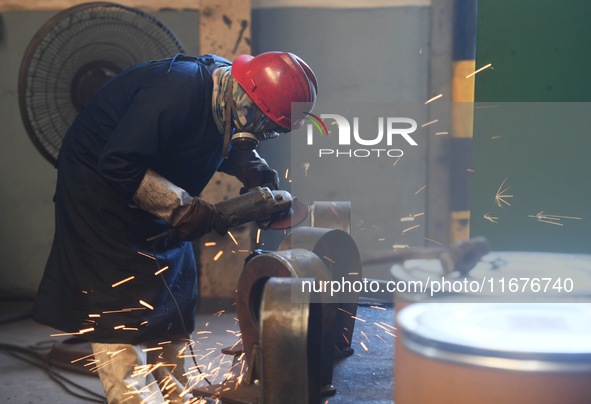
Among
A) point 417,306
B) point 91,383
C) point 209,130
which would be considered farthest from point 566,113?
point 91,383

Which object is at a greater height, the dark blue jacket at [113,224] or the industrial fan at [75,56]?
the industrial fan at [75,56]

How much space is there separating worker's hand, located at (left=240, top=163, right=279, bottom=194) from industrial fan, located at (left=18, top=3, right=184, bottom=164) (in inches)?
53.2

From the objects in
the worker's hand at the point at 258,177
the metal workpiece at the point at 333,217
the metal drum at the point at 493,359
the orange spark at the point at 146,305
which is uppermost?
the worker's hand at the point at 258,177

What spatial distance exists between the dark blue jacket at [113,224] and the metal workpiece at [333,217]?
0.50m

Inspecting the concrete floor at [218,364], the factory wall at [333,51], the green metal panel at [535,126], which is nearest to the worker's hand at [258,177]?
the concrete floor at [218,364]

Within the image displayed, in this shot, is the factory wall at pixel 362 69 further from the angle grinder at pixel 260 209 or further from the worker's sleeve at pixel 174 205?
the worker's sleeve at pixel 174 205

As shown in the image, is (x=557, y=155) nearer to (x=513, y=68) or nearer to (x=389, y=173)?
(x=513, y=68)

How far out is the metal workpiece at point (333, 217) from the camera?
2.76m

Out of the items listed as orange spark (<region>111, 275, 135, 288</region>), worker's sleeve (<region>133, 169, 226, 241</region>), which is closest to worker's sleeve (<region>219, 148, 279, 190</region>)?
worker's sleeve (<region>133, 169, 226, 241</region>)

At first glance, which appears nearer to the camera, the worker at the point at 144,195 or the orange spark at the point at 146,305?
the worker at the point at 144,195

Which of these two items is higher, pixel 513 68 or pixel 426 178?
pixel 513 68

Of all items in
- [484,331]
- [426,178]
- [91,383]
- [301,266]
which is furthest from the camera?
[426,178]

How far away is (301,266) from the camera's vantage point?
6.57ft

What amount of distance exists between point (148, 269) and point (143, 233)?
Answer: 0.13 m
